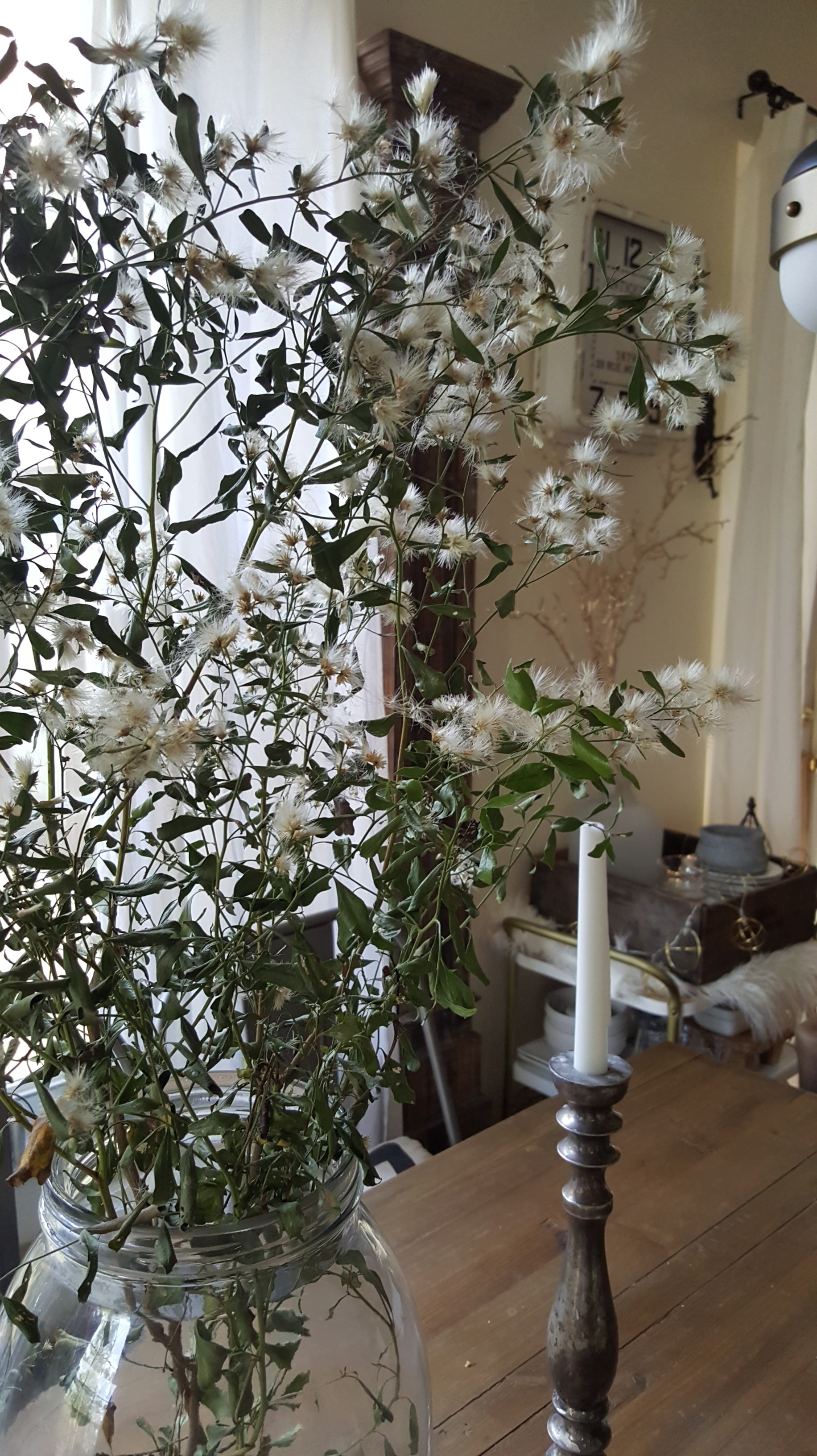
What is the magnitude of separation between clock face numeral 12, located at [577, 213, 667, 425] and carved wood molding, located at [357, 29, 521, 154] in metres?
0.36

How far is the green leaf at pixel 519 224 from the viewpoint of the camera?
0.38 metres

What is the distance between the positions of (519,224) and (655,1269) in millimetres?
909

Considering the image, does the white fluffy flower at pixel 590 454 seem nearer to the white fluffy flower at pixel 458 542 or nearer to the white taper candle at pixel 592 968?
the white fluffy flower at pixel 458 542

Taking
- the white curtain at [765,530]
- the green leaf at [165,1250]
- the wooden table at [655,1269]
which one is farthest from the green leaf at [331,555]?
the white curtain at [765,530]

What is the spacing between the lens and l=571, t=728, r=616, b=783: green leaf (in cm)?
36

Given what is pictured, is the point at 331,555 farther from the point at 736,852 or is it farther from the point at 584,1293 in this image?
the point at 736,852

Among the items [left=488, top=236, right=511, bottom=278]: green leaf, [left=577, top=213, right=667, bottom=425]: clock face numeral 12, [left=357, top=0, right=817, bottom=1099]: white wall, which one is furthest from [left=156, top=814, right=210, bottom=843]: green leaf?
[left=577, top=213, right=667, bottom=425]: clock face numeral 12

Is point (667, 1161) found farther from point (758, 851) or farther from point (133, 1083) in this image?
point (758, 851)

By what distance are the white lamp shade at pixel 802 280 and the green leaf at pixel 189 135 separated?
2.67 feet

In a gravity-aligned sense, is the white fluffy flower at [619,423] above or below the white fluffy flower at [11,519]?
above

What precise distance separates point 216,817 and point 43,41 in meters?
1.12

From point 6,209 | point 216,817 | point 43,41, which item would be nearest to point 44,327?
point 6,209

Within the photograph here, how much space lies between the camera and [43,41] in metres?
1.16

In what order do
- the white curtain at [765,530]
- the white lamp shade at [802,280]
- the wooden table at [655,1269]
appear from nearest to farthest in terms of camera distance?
the wooden table at [655,1269], the white lamp shade at [802,280], the white curtain at [765,530]
